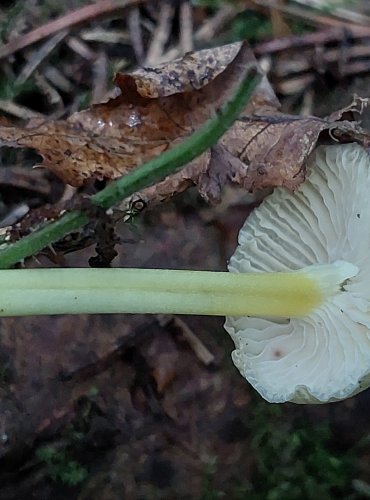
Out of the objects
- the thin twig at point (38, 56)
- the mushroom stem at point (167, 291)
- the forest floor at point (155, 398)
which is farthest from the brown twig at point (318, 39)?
the mushroom stem at point (167, 291)

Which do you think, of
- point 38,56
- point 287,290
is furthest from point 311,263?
point 38,56

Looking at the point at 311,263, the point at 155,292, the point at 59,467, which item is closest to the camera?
the point at 155,292

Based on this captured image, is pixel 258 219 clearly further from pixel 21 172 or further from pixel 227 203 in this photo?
pixel 21 172

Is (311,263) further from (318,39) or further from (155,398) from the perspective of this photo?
(318,39)

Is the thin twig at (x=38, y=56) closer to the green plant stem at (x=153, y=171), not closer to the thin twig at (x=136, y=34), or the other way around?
the thin twig at (x=136, y=34)

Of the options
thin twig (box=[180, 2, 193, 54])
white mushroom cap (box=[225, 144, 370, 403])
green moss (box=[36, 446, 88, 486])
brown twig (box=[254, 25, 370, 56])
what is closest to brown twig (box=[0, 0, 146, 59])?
thin twig (box=[180, 2, 193, 54])

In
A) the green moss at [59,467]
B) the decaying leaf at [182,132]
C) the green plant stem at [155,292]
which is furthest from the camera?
the green moss at [59,467]

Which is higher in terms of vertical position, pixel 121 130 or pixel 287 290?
pixel 121 130
